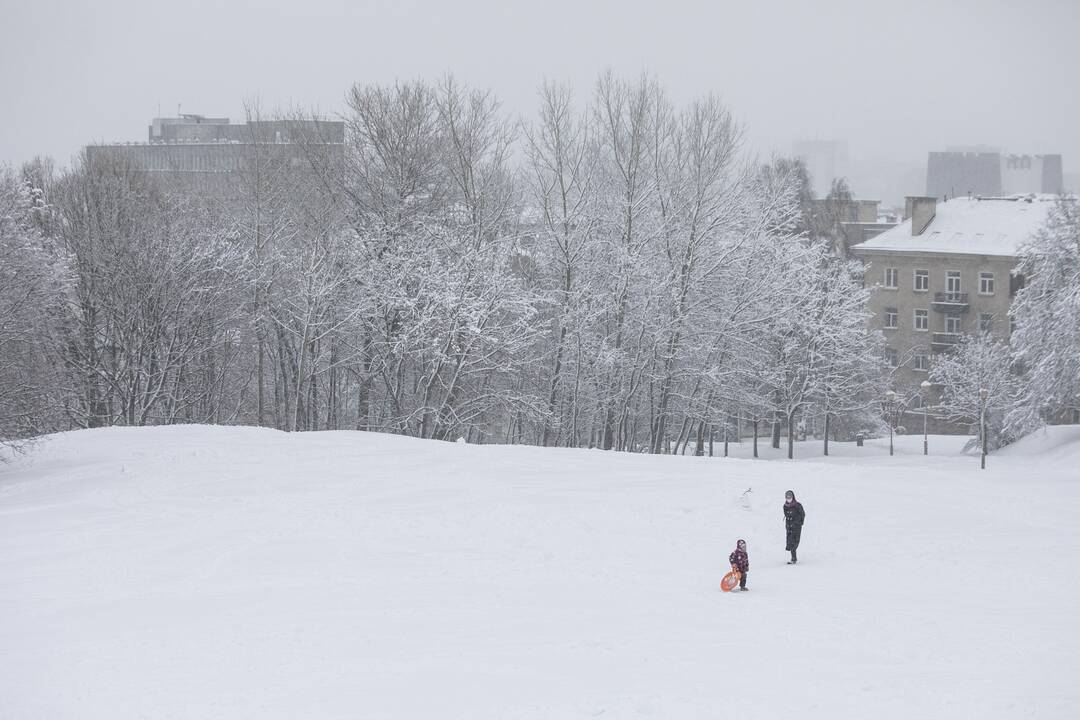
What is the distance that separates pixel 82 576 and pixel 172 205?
2685 centimetres

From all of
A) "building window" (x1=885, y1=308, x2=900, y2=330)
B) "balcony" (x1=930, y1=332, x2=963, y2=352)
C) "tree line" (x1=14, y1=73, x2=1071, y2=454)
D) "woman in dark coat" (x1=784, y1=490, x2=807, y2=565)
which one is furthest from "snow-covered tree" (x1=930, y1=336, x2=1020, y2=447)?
"woman in dark coat" (x1=784, y1=490, x2=807, y2=565)

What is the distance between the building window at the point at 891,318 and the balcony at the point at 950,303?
8.56 ft

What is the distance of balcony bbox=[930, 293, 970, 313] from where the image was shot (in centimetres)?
7369

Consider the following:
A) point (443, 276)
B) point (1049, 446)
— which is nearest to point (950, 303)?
point (1049, 446)

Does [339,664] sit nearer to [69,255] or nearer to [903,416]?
[69,255]

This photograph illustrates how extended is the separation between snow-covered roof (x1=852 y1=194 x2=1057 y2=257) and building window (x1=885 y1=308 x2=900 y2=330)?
4072mm

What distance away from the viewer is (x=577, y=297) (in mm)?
39594

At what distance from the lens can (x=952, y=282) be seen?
7431cm

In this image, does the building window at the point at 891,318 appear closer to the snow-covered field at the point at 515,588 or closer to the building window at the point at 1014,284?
the building window at the point at 1014,284

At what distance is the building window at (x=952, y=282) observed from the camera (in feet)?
243

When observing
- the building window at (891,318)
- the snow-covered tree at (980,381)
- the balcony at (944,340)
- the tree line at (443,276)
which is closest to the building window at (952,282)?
the balcony at (944,340)

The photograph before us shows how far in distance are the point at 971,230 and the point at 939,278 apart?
4555 millimetres

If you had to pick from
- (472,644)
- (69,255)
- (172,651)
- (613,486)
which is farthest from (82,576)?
(69,255)

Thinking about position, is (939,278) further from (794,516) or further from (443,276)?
(794,516)
